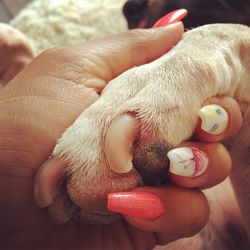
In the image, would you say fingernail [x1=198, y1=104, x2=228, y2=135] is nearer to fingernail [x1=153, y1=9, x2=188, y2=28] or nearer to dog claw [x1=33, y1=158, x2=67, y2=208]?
dog claw [x1=33, y1=158, x2=67, y2=208]

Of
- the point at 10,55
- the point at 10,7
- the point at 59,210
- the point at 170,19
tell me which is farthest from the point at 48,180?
the point at 10,7

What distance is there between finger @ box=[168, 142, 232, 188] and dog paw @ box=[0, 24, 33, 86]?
76 cm

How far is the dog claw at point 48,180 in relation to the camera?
0.55 metres

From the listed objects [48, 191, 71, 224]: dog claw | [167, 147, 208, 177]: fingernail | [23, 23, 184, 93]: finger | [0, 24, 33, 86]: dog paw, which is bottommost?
[0, 24, 33, 86]: dog paw

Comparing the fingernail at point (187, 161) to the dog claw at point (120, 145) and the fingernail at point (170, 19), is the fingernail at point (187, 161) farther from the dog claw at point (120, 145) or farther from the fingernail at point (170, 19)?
the fingernail at point (170, 19)

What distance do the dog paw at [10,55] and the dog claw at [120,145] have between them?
0.73 metres

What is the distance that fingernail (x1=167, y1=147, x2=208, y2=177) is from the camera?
1.67 feet

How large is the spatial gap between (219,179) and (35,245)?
294 mm

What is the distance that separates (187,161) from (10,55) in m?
0.81

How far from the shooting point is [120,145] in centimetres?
50

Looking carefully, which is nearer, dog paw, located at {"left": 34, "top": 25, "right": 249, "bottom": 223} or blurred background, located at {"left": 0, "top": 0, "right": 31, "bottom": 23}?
dog paw, located at {"left": 34, "top": 25, "right": 249, "bottom": 223}

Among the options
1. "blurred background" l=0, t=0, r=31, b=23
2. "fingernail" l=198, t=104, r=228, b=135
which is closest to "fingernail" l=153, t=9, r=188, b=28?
"fingernail" l=198, t=104, r=228, b=135

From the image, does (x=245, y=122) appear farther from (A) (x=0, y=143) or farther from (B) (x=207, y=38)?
(A) (x=0, y=143)

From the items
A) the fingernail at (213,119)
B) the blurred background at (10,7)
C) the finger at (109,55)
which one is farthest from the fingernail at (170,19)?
the blurred background at (10,7)
